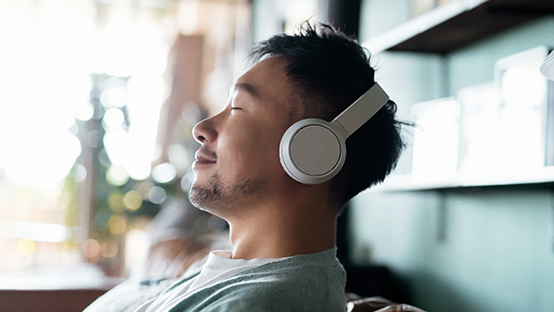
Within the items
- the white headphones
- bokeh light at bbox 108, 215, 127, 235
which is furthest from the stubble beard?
bokeh light at bbox 108, 215, 127, 235

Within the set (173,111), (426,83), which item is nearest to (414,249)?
(426,83)

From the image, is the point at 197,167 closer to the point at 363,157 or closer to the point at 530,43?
the point at 363,157

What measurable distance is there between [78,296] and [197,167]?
2.41 ft

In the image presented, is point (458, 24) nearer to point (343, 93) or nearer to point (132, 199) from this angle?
point (343, 93)

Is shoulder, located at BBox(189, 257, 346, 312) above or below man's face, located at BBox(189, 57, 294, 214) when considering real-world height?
below

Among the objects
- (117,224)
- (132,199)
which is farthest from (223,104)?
(117,224)

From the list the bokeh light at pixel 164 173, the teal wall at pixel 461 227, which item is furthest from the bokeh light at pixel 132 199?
the teal wall at pixel 461 227

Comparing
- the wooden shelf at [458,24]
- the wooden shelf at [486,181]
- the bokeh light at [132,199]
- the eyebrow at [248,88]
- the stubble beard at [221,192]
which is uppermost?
the wooden shelf at [458,24]

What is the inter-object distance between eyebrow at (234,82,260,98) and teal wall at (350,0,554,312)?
1.38ft

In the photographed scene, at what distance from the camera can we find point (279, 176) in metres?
0.93

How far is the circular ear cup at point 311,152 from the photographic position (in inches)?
32.8

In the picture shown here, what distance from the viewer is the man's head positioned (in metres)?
0.94

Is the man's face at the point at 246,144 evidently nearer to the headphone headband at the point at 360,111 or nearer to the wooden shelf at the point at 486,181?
the headphone headband at the point at 360,111

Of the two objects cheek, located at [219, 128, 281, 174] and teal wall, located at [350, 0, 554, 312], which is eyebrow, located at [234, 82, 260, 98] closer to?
cheek, located at [219, 128, 281, 174]
